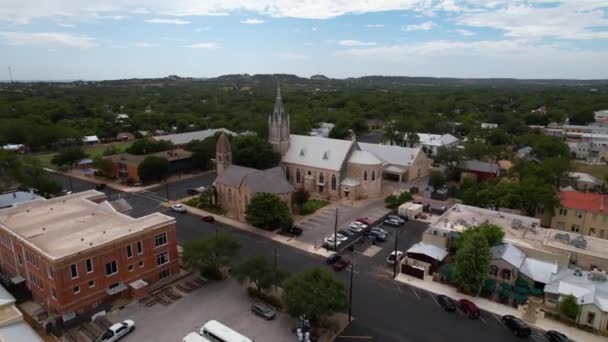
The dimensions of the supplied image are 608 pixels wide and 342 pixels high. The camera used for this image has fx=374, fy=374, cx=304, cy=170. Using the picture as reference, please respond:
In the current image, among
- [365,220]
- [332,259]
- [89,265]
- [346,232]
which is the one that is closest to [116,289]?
[89,265]

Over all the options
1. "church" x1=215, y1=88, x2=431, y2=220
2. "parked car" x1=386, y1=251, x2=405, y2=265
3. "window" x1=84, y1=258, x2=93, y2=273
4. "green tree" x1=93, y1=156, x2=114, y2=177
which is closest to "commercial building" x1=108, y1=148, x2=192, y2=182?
"green tree" x1=93, y1=156, x2=114, y2=177

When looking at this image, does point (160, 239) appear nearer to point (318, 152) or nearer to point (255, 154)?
point (255, 154)

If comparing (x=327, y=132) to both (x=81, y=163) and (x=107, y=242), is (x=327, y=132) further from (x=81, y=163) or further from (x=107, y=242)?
(x=107, y=242)

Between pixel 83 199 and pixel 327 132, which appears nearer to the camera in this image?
pixel 83 199

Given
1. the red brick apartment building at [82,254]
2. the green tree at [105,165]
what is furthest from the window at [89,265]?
the green tree at [105,165]

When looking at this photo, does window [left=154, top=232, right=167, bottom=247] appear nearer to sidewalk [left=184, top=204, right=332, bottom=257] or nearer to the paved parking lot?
the paved parking lot

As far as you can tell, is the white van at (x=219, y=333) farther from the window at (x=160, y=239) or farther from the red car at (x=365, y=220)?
the red car at (x=365, y=220)

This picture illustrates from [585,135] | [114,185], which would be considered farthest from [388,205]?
[585,135]
